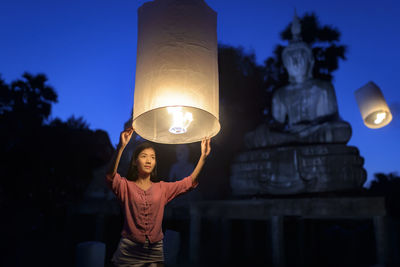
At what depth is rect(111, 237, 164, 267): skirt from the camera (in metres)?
1.98

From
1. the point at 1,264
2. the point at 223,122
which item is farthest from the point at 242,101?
the point at 1,264

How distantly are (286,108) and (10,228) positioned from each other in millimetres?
9215

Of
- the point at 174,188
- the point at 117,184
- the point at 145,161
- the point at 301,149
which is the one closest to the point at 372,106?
the point at 301,149

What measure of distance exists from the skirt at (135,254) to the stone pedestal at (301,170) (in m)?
4.64

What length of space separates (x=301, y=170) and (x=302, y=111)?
75.0 inches

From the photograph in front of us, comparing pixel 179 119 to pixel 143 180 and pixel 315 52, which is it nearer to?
pixel 143 180

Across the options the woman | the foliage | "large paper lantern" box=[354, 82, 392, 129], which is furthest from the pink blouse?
the foliage

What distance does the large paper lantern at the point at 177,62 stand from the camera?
178 cm

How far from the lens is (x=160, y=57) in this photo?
6.00 ft

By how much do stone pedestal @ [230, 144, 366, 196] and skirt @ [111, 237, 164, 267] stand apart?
15.2ft

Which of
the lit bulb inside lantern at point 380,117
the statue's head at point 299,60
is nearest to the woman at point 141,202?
the lit bulb inside lantern at point 380,117

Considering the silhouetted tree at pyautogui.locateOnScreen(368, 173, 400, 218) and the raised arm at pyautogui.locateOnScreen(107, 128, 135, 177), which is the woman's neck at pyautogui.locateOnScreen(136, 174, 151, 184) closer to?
the raised arm at pyautogui.locateOnScreen(107, 128, 135, 177)

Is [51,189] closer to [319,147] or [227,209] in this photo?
[227,209]

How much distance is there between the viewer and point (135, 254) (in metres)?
2.00
